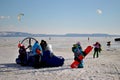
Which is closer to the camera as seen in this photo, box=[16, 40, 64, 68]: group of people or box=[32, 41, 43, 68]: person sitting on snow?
box=[32, 41, 43, 68]: person sitting on snow

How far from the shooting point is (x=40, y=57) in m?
14.3

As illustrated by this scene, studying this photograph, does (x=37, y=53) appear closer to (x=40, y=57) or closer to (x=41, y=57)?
(x=40, y=57)

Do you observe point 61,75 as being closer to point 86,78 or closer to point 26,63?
point 86,78

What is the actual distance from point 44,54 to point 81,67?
7.44 feet

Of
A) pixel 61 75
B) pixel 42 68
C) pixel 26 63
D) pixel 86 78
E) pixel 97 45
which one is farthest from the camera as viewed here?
pixel 97 45

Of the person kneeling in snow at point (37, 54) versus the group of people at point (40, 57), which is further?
the group of people at point (40, 57)

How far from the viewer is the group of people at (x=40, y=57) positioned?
560 inches

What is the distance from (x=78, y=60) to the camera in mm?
14625

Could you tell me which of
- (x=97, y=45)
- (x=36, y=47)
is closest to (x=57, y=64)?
(x=36, y=47)

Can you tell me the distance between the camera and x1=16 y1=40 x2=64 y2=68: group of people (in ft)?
46.6

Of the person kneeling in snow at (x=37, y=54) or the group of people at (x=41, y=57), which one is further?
the group of people at (x=41, y=57)

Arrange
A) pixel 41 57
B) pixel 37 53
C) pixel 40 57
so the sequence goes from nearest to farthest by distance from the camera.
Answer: pixel 37 53 < pixel 40 57 < pixel 41 57

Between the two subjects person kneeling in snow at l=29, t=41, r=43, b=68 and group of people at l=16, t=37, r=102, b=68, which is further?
group of people at l=16, t=37, r=102, b=68

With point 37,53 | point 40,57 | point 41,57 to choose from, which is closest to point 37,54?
point 37,53
